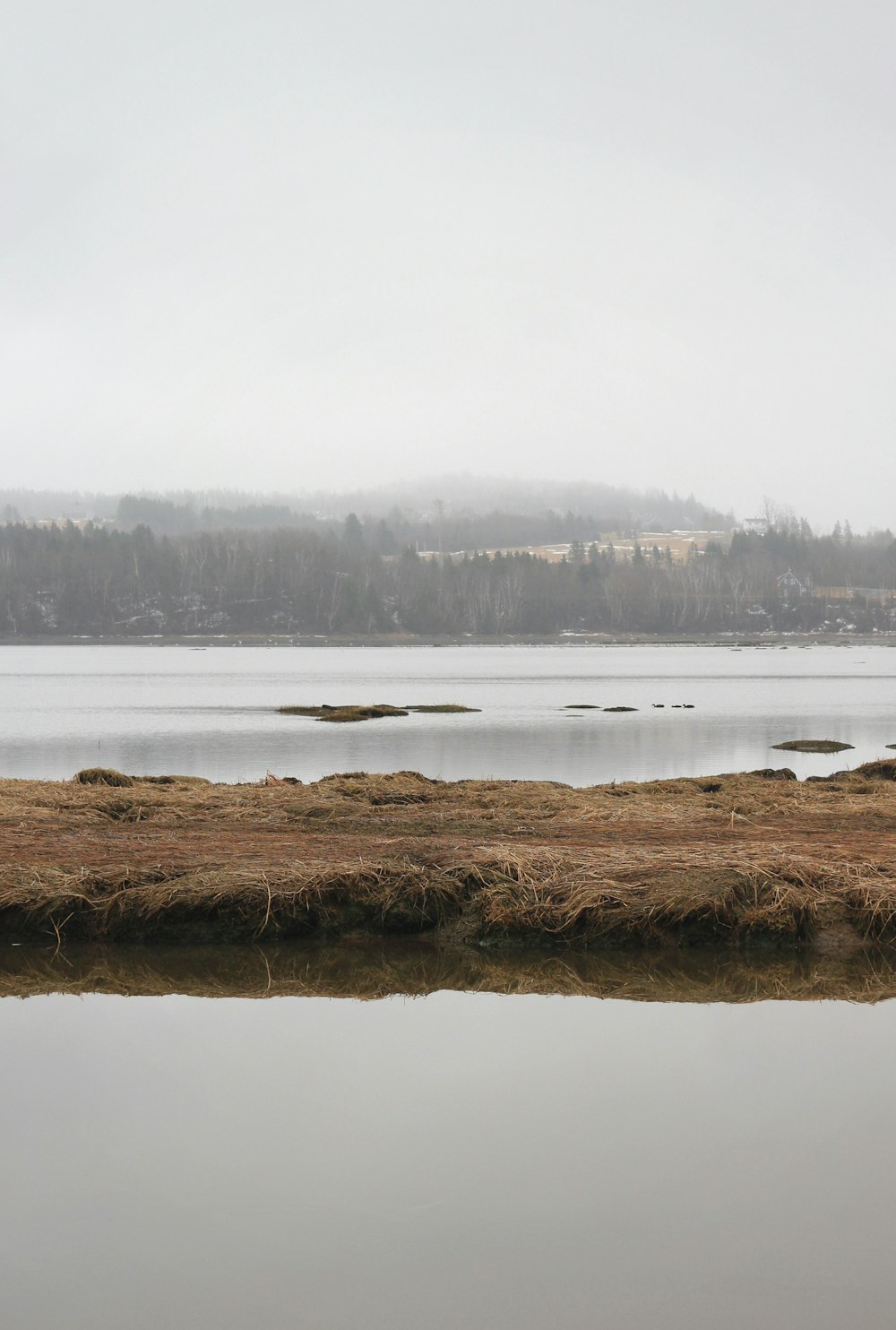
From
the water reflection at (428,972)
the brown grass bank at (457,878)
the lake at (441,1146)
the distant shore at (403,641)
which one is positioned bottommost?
the distant shore at (403,641)

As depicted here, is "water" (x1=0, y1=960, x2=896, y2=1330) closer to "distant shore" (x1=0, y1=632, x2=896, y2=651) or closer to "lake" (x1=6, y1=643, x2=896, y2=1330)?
"lake" (x1=6, y1=643, x2=896, y2=1330)

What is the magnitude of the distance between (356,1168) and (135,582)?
204m

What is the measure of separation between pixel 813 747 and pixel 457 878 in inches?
972

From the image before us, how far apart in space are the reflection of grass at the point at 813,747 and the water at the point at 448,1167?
82.4 ft

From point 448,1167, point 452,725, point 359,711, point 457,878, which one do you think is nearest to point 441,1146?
point 448,1167

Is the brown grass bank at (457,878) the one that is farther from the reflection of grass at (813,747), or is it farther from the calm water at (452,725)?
the reflection of grass at (813,747)

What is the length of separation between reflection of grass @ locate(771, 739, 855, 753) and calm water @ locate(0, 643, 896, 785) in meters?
0.71

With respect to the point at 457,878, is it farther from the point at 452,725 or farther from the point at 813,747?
the point at 452,725

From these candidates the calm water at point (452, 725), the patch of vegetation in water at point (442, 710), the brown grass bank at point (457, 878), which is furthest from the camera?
the patch of vegetation in water at point (442, 710)

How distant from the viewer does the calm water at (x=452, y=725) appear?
90.0 ft

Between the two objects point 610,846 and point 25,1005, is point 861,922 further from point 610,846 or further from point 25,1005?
point 25,1005

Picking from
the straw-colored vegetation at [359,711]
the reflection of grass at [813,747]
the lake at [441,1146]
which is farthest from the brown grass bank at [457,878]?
the straw-colored vegetation at [359,711]

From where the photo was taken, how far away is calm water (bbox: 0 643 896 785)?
2742cm

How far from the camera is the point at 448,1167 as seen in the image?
4.46 meters
